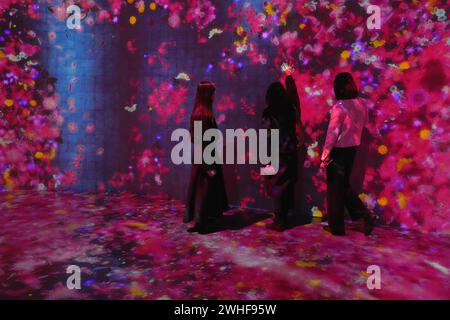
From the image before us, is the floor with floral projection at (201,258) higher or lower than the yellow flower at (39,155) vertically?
lower

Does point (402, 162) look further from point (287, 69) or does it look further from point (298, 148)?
point (287, 69)

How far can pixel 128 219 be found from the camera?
17.0 feet

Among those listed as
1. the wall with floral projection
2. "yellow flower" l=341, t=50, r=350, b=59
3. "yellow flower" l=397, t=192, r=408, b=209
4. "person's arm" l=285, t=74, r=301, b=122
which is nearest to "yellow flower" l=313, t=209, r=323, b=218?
the wall with floral projection

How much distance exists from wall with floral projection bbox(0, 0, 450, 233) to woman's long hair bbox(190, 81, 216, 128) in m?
1.15

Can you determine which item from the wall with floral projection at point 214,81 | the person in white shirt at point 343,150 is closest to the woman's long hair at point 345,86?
the person in white shirt at point 343,150

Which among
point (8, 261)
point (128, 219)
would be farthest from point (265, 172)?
point (8, 261)

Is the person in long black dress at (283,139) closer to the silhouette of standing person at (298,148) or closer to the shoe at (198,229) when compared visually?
the silhouette of standing person at (298,148)

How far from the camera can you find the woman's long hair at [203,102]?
456cm

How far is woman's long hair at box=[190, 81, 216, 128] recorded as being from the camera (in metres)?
4.56

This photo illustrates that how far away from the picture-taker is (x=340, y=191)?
451 centimetres

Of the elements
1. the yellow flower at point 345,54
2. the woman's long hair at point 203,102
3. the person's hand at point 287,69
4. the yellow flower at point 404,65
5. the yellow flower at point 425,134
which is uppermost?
the yellow flower at point 345,54

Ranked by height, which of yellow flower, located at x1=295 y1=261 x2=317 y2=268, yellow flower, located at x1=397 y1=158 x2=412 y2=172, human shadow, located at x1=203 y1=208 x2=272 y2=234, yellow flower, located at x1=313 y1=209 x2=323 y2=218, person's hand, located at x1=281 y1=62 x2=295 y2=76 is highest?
person's hand, located at x1=281 y1=62 x2=295 y2=76

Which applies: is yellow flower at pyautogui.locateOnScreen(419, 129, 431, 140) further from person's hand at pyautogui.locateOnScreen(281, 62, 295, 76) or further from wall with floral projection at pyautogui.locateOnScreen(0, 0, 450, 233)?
person's hand at pyautogui.locateOnScreen(281, 62, 295, 76)

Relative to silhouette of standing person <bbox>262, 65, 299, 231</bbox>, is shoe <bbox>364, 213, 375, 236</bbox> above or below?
below
